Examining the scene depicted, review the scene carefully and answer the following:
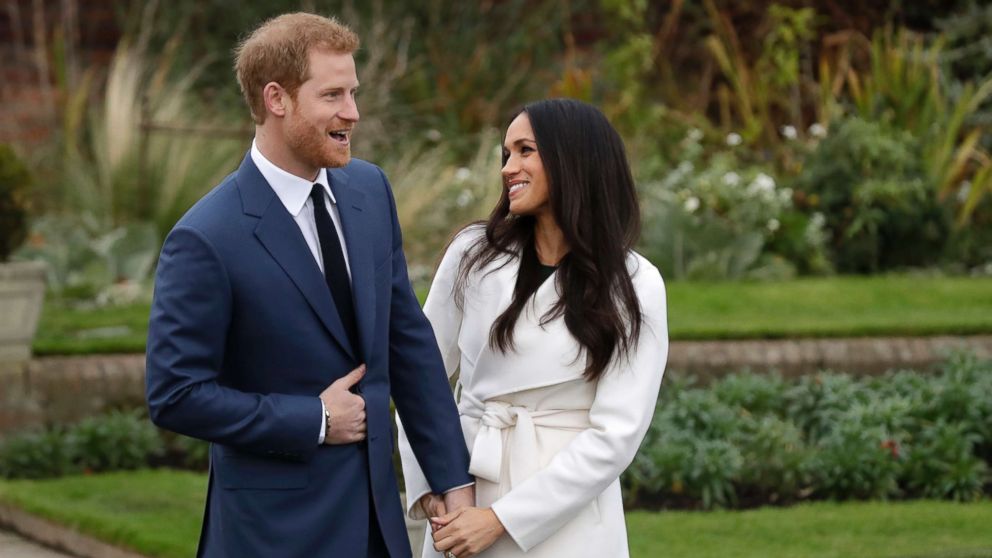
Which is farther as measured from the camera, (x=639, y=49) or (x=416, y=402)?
(x=639, y=49)

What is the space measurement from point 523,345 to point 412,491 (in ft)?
1.35

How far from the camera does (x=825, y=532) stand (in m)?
6.11

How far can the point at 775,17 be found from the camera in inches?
509

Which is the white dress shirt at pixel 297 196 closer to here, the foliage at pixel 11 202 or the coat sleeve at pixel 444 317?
the coat sleeve at pixel 444 317

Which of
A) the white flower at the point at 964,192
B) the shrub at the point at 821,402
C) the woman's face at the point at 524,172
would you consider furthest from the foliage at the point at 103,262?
the woman's face at the point at 524,172

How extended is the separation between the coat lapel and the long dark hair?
1.41 ft

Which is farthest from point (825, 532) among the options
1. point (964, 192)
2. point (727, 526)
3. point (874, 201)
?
point (964, 192)

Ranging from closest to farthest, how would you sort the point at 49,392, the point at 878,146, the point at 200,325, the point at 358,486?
the point at 200,325 → the point at 358,486 → the point at 49,392 → the point at 878,146

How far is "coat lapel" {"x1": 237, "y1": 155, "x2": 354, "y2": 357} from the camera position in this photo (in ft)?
10.2

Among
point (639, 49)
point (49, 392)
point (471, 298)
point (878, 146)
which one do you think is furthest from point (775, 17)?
point (471, 298)

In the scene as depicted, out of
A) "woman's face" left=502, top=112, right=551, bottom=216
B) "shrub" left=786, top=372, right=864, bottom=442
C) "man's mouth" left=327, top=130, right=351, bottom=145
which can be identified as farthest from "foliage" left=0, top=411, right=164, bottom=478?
"man's mouth" left=327, top=130, right=351, bottom=145

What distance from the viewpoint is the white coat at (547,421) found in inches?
129

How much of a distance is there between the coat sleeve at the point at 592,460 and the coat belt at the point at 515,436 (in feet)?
0.21

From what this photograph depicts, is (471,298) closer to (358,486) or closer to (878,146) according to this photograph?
(358,486)
